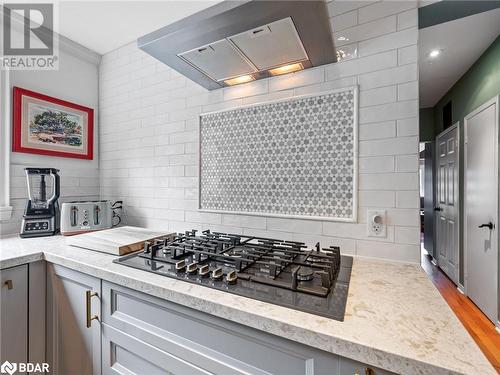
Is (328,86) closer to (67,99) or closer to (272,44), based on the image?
(272,44)

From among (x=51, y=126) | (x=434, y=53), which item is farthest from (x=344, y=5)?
(x=51, y=126)

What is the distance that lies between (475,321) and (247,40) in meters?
3.14

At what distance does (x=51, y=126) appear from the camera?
1.88 metres

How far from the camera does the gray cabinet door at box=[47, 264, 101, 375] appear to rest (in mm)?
1073

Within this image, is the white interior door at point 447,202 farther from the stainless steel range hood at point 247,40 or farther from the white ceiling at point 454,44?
the stainless steel range hood at point 247,40

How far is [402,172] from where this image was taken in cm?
109

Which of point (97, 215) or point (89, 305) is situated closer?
point (89, 305)

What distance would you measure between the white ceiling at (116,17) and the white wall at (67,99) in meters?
0.19

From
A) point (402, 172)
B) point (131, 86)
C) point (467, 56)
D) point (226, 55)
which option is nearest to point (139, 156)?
point (131, 86)

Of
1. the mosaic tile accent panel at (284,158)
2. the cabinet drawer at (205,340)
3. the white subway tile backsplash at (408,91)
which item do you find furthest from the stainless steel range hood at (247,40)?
the cabinet drawer at (205,340)

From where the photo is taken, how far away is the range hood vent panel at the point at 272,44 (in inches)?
37.4

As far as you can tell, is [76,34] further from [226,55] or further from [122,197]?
[226,55]

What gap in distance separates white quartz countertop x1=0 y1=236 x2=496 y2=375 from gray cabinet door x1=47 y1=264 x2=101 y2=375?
Result: 17 cm

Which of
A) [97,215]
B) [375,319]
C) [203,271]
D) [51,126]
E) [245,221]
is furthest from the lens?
[51,126]
